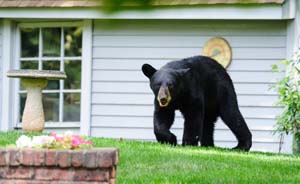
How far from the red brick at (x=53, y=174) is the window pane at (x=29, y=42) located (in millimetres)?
8801

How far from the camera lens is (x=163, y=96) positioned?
29.3 ft

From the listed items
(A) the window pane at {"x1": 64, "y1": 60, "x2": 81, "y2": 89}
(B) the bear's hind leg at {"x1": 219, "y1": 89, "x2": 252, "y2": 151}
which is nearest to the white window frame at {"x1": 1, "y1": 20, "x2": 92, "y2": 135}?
(A) the window pane at {"x1": 64, "y1": 60, "x2": 81, "y2": 89}

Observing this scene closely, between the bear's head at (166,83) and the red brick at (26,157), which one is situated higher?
the bear's head at (166,83)

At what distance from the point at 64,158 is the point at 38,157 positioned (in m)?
0.16

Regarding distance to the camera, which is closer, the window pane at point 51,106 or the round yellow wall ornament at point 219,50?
the round yellow wall ornament at point 219,50

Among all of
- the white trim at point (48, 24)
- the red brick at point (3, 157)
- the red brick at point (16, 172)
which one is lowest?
the red brick at point (16, 172)

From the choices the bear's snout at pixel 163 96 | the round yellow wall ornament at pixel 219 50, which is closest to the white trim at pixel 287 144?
the round yellow wall ornament at pixel 219 50

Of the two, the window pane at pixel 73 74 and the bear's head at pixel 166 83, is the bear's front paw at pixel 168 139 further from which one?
the window pane at pixel 73 74

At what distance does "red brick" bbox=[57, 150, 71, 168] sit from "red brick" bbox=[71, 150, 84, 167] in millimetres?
24

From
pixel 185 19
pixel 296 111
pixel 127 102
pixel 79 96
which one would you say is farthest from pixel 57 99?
pixel 296 111

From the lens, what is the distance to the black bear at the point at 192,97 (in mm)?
9172

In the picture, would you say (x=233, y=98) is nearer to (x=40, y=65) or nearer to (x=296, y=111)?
(x=296, y=111)

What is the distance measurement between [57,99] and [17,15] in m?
1.63

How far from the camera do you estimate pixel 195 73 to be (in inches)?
378
